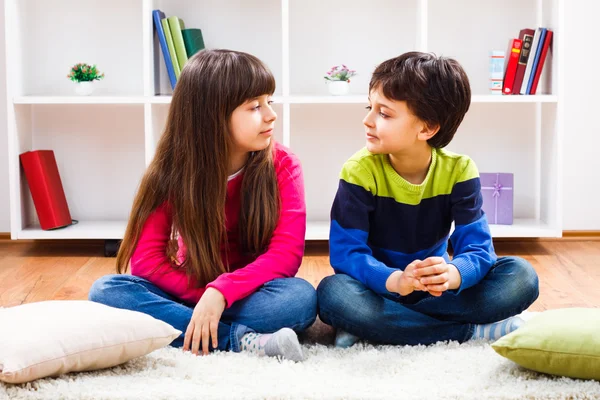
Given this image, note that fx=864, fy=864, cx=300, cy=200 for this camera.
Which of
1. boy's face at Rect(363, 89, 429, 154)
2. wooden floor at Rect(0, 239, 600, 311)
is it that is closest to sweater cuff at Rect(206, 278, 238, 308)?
boy's face at Rect(363, 89, 429, 154)

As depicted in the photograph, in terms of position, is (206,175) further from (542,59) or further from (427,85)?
(542,59)

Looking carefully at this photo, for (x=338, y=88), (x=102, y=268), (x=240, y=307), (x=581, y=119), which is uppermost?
(x=338, y=88)

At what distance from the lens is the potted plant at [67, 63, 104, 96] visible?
2.90m

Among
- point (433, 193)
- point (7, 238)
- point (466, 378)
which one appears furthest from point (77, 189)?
point (466, 378)

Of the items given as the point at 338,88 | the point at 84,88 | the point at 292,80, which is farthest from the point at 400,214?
the point at 84,88

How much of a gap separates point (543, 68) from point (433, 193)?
1.36 metres

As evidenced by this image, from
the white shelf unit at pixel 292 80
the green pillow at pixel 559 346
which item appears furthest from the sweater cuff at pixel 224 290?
the white shelf unit at pixel 292 80

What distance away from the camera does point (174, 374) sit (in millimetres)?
1464

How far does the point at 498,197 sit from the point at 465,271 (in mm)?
1366

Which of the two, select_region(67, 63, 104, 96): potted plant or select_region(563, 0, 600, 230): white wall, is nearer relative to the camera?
select_region(67, 63, 104, 96): potted plant

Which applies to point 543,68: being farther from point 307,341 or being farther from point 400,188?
point 307,341

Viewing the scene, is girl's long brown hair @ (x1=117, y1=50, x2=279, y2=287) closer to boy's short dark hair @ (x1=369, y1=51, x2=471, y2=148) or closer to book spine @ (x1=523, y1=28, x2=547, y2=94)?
boy's short dark hair @ (x1=369, y1=51, x2=471, y2=148)

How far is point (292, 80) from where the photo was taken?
121 inches

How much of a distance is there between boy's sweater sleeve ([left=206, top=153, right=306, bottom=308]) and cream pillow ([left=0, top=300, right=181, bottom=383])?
168mm
